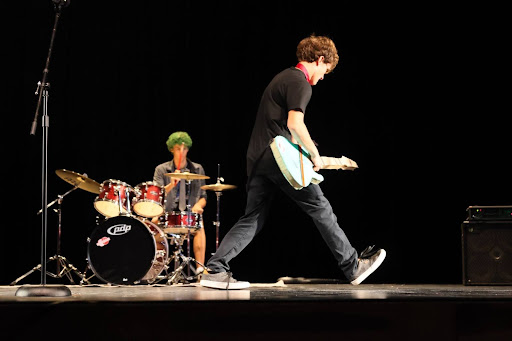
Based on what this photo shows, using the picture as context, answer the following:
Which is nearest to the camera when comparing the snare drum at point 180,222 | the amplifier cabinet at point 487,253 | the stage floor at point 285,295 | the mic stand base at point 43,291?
the stage floor at point 285,295

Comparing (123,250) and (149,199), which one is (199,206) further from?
(123,250)

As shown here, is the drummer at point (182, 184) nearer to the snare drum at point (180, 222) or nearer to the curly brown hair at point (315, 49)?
the snare drum at point (180, 222)

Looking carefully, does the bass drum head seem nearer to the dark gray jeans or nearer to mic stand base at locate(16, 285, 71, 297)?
the dark gray jeans

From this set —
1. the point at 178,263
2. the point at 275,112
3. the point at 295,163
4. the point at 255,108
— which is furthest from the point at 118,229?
the point at 295,163

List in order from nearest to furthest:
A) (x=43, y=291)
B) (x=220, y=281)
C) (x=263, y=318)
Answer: (x=263, y=318), (x=43, y=291), (x=220, y=281)

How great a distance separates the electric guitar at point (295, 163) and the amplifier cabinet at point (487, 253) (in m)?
1.40

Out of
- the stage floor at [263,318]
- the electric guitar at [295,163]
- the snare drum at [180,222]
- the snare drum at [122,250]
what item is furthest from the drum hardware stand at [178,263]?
the stage floor at [263,318]

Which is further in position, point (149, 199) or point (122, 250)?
point (149, 199)

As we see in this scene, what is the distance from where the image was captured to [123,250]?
630 centimetres

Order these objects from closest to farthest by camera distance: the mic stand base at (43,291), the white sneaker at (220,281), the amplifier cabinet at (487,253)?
1. the mic stand base at (43,291)
2. the white sneaker at (220,281)
3. the amplifier cabinet at (487,253)

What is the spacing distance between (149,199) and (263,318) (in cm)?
412

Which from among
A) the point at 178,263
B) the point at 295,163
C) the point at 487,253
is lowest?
the point at 178,263

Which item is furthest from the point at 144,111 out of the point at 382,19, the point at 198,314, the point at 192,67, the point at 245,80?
the point at 198,314

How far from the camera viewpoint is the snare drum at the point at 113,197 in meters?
6.39
